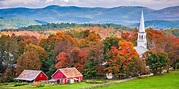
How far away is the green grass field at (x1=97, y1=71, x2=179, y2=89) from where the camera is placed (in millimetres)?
57409

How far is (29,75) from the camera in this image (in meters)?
72.5

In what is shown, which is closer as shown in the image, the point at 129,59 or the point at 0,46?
the point at 129,59

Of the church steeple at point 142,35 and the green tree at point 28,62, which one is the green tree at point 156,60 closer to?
the church steeple at point 142,35

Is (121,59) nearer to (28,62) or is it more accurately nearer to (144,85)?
(144,85)

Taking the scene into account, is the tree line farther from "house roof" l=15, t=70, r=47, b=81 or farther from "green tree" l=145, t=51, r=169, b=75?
"house roof" l=15, t=70, r=47, b=81

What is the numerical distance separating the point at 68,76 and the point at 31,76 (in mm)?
8559

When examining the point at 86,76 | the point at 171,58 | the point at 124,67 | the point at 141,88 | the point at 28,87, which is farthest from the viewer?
the point at 171,58

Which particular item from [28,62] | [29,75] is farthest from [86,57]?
[28,62]

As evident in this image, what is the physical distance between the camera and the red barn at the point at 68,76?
68.3 m

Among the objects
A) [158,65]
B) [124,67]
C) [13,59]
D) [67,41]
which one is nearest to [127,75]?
[124,67]

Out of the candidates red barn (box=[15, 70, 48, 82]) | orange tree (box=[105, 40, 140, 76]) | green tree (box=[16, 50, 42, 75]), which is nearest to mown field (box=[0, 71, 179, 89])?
orange tree (box=[105, 40, 140, 76])

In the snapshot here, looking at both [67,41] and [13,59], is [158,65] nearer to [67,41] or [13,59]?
[67,41]

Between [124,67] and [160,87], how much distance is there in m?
13.2

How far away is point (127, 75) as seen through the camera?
2778 inches
